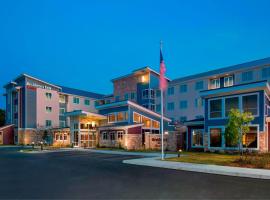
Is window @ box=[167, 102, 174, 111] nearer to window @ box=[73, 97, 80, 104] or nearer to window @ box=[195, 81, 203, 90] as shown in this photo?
window @ box=[195, 81, 203, 90]

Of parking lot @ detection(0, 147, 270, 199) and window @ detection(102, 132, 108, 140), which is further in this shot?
window @ detection(102, 132, 108, 140)

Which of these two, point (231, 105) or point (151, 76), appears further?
point (151, 76)

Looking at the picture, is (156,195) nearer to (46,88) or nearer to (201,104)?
(201,104)

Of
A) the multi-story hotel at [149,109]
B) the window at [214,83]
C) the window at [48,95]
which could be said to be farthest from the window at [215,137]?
A: the window at [48,95]

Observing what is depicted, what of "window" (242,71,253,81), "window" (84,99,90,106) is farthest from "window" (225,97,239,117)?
"window" (84,99,90,106)

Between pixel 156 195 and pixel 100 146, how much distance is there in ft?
108

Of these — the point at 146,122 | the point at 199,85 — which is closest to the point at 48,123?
the point at 146,122

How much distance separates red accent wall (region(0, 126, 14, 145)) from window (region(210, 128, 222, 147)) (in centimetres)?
5038

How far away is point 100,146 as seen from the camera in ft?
136

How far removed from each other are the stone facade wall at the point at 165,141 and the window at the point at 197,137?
3.96m

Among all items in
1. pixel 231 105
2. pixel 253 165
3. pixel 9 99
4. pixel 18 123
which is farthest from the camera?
pixel 9 99

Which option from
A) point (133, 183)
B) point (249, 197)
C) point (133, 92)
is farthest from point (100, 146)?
point (249, 197)

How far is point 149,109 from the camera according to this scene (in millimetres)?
46094

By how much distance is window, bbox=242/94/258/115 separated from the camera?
2622 cm
